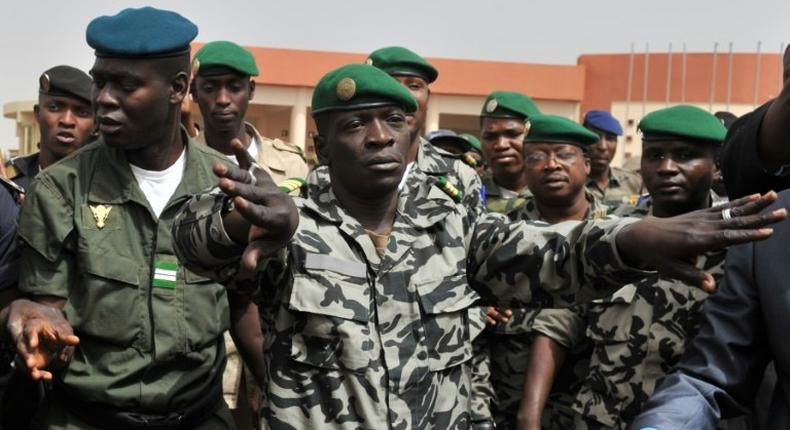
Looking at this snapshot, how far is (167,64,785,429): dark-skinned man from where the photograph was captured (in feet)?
10.5

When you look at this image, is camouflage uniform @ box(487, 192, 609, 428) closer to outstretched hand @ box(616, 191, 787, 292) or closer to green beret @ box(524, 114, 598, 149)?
green beret @ box(524, 114, 598, 149)

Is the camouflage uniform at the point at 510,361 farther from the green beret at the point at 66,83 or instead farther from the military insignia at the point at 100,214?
the green beret at the point at 66,83

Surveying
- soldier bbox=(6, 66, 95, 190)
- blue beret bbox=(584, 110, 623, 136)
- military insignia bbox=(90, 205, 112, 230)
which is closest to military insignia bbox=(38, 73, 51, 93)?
soldier bbox=(6, 66, 95, 190)

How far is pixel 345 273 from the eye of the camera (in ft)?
11.0

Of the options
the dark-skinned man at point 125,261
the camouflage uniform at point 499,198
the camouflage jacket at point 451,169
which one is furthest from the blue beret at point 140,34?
the camouflage uniform at point 499,198

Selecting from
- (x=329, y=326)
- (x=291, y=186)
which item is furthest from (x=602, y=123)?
(x=329, y=326)

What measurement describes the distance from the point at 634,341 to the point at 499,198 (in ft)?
8.25

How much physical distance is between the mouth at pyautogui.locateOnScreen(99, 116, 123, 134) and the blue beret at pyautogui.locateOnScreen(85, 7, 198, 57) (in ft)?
0.72

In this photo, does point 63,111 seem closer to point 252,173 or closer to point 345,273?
point 345,273

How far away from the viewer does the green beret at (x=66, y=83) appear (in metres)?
5.54

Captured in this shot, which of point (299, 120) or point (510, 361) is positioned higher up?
point (510, 361)

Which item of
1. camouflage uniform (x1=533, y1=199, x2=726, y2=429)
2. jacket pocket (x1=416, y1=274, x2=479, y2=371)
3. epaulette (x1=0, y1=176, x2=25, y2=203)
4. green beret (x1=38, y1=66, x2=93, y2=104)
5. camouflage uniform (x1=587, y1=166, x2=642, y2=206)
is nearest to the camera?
jacket pocket (x1=416, y1=274, x2=479, y2=371)

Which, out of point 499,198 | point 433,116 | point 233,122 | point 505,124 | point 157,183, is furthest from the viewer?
point 433,116

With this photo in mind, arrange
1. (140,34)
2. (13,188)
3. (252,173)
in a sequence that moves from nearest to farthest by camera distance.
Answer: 1. (252,173)
2. (140,34)
3. (13,188)
